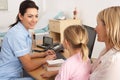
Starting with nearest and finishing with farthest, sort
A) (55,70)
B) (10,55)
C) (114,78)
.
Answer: (114,78)
(55,70)
(10,55)

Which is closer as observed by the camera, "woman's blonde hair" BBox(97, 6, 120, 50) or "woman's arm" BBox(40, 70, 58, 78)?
"woman's blonde hair" BBox(97, 6, 120, 50)

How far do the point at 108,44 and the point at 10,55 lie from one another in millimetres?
916

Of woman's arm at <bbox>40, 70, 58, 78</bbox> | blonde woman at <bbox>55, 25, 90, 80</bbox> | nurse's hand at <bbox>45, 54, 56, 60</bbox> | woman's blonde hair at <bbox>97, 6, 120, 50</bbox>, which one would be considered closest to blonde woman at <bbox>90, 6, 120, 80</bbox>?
woman's blonde hair at <bbox>97, 6, 120, 50</bbox>

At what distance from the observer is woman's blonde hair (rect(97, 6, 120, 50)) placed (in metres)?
1.22

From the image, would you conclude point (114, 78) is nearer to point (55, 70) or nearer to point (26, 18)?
point (55, 70)

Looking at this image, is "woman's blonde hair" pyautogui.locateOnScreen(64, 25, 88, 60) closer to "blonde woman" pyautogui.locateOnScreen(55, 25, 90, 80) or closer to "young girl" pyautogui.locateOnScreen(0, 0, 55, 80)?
"blonde woman" pyautogui.locateOnScreen(55, 25, 90, 80)

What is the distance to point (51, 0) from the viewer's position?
178 inches

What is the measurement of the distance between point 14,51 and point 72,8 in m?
2.35

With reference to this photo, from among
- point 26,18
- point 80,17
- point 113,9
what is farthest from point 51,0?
point 113,9

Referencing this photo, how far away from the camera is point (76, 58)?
4.85 ft

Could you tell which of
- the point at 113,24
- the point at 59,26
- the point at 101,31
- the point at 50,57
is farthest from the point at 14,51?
the point at 59,26

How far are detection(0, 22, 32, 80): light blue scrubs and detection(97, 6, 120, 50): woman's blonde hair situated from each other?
31.7 inches

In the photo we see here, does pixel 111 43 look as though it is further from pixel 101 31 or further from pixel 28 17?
pixel 28 17

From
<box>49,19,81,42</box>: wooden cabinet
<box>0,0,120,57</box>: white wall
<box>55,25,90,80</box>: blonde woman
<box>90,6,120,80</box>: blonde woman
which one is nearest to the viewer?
<box>90,6,120,80</box>: blonde woman
